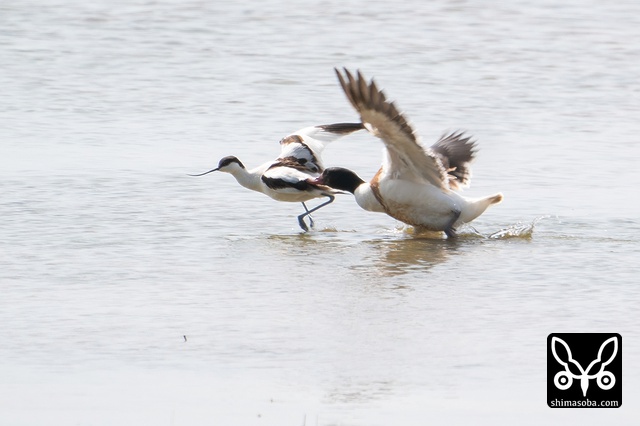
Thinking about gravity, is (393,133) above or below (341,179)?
above

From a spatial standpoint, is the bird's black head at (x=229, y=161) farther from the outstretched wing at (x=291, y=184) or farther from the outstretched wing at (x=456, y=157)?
the outstretched wing at (x=456, y=157)

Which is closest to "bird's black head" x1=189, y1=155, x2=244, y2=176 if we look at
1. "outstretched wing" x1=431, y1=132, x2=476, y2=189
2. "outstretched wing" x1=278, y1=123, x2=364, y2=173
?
"outstretched wing" x1=278, y1=123, x2=364, y2=173

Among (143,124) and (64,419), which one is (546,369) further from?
(143,124)

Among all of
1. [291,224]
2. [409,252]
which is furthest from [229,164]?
[409,252]

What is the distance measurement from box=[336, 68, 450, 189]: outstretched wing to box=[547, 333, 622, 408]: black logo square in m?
2.35

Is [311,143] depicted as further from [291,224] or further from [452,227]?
[452,227]

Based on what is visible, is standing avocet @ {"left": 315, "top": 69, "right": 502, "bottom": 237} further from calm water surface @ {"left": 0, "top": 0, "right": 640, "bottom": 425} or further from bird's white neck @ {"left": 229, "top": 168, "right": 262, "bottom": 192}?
bird's white neck @ {"left": 229, "top": 168, "right": 262, "bottom": 192}

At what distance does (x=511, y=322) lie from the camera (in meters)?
6.47

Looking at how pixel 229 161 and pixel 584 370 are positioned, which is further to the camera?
pixel 229 161

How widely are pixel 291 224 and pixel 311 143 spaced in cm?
95

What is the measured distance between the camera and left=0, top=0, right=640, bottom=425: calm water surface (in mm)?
5527

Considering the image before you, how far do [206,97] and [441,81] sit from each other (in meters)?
2.34

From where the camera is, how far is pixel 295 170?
32.0 ft

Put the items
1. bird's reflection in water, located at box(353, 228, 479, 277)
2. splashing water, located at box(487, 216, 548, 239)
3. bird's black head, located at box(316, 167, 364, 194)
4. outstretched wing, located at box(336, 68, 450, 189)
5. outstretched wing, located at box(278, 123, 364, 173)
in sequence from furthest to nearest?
outstretched wing, located at box(278, 123, 364, 173) → bird's black head, located at box(316, 167, 364, 194) → splashing water, located at box(487, 216, 548, 239) → outstretched wing, located at box(336, 68, 450, 189) → bird's reflection in water, located at box(353, 228, 479, 277)
